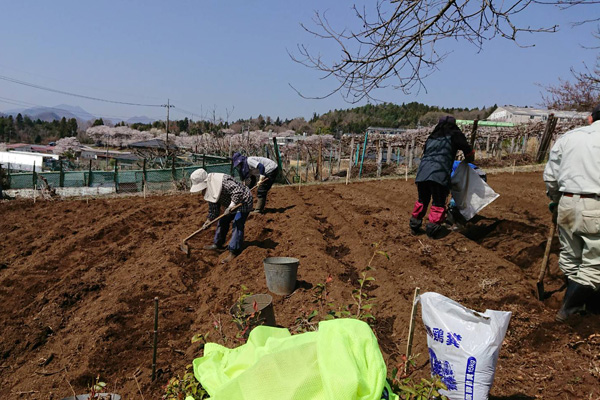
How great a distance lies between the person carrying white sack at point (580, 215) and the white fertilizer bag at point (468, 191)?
2305 millimetres

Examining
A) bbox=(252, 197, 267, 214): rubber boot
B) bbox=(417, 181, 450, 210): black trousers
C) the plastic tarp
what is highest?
bbox=(417, 181, 450, 210): black trousers

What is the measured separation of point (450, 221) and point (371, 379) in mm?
5585

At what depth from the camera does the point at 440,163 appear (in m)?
5.58

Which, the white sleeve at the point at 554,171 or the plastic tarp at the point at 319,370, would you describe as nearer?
the plastic tarp at the point at 319,370

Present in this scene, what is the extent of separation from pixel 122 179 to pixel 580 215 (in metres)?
16.7

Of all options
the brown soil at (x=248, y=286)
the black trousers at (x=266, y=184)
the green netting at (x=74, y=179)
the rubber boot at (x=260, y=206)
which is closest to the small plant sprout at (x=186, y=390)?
the brown soil at (x=248, y=286)

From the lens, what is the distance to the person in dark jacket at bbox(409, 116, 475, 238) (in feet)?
18.2

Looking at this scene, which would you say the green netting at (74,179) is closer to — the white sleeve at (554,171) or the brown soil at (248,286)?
the brown soil at (248,286)

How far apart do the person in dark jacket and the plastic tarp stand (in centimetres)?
417

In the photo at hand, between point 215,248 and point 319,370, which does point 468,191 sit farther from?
point 319,370

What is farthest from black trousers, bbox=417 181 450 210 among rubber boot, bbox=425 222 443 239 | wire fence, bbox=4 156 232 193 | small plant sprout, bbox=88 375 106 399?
wire fence, bbox=4 156 232 193

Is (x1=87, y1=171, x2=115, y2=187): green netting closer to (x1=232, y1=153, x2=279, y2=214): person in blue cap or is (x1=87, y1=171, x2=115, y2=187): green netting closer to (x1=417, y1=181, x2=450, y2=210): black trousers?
(x1=232, y1=153, x2=279, y2=214): person in blue cap

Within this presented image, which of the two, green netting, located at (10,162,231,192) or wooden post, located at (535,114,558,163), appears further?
wooden post, located at (535,114,558,163)

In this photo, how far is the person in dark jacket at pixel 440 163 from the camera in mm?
5543
